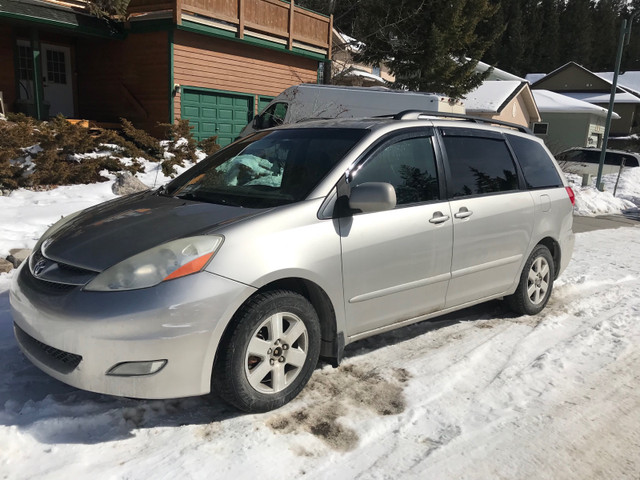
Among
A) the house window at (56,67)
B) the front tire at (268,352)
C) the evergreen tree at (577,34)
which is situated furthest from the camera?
the evergreen tree at (577,34)

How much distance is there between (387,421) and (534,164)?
316 centimetres

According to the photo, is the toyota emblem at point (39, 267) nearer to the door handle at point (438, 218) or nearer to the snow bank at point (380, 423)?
the snow bank at point (380, 423)

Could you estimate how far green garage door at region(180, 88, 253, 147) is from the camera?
1591 cm

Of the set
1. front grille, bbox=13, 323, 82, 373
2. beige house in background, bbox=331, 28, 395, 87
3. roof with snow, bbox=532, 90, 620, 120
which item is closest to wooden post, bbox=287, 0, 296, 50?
beige house in background, bbox=331, 28, 395, 87

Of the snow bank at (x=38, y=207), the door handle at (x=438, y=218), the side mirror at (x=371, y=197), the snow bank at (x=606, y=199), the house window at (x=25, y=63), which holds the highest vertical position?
the house window at (x=25, y=63)

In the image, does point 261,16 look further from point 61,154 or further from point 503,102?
point 503,102

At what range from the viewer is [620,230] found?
1116cm

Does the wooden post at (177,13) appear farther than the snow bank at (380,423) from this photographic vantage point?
Yes

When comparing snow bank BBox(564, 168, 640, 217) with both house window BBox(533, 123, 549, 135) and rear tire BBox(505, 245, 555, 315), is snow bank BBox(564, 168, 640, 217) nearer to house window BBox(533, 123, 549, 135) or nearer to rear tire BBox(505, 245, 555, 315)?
rear tire BBox(505, 245, 555, 315)

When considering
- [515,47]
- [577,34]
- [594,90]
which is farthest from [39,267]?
[577,34]

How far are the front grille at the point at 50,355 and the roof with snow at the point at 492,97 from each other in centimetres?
2560

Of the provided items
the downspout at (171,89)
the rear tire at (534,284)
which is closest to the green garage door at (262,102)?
the downspout at (171,89)

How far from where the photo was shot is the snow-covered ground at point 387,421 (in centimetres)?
276

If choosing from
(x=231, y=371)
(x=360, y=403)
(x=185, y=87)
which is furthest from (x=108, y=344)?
(x=185, y=87)
